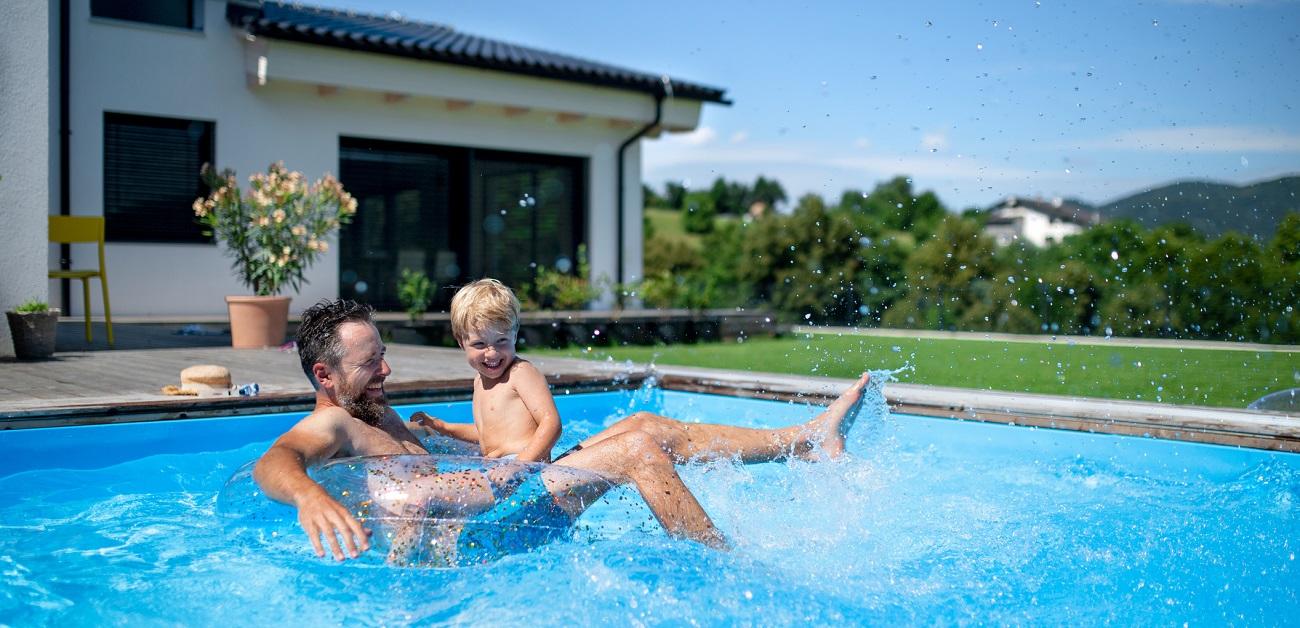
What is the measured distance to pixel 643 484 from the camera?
9.98 feet

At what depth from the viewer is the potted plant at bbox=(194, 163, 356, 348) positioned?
27.3 ft

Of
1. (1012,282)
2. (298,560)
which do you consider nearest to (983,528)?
(298,560)

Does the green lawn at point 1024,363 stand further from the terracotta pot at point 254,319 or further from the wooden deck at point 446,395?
the terracotta pot at point 254,319

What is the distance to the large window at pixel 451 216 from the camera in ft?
38.8

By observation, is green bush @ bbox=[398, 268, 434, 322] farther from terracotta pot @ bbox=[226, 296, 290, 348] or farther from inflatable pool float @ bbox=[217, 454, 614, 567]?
inflatable pool float @ bbox=[217, 454, 614, 567]

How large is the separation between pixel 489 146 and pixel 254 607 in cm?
1051

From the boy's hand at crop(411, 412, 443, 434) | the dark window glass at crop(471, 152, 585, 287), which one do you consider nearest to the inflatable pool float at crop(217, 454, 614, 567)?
the boy's hand at crop(411, 412, 443, 434)

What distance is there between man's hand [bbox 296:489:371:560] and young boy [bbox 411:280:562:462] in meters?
0.88

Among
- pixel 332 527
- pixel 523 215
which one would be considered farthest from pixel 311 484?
pixel 523 215

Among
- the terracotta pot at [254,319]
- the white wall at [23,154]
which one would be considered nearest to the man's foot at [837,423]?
the white wall at [23,154]

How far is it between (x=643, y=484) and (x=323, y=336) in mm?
1064

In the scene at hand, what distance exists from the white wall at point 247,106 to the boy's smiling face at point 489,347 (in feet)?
27.6

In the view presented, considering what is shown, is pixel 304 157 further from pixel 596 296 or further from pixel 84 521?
pixel 84 521

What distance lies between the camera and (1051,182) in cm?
601
